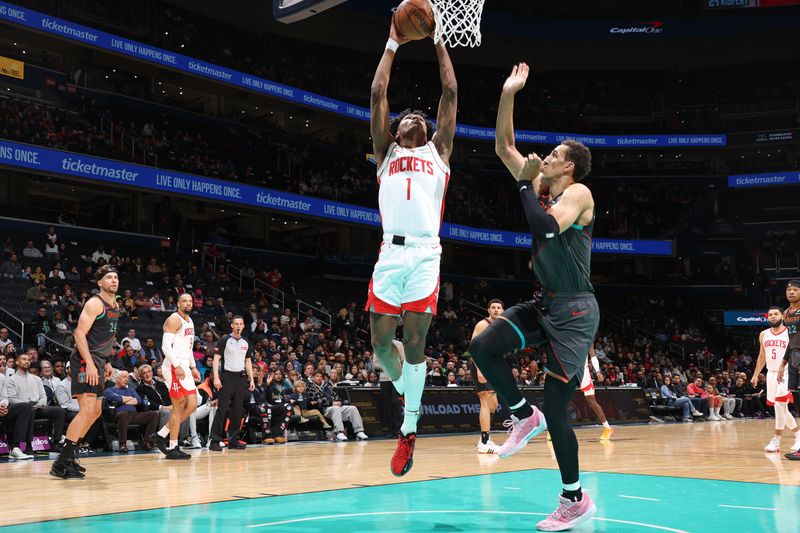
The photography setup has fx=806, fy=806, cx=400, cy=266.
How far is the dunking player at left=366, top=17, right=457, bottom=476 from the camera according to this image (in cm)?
569

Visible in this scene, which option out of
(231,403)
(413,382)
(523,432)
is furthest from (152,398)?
(523,432)

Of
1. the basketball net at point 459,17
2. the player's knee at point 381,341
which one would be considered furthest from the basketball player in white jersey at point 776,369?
the player's knee at point 381,341

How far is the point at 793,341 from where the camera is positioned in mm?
10344

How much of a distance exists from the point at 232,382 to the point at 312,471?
13.7ft

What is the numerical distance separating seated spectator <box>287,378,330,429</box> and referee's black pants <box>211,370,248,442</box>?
182 centimetres

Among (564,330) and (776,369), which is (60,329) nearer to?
(776,369)

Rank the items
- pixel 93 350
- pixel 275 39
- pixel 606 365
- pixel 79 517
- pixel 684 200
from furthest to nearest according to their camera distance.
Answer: pixel 684 200 → pixel 275 39 → pixel 606 365 → pixel 93 350 → pixel 79 517

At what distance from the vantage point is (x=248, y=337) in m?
20.8

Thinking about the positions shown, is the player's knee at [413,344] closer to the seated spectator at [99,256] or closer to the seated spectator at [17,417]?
the seated spectator at [17,417]

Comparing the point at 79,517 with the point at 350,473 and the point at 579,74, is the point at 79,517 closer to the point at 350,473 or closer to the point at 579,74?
the point at 350,473

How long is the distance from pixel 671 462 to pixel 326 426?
22.1ft

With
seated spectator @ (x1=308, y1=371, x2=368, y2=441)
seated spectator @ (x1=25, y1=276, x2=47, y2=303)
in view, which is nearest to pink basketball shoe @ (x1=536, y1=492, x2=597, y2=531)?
seated spectator @ (x1=308, y1=371, x2=368, y2=441)

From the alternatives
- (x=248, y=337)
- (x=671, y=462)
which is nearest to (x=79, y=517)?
(x=671, y=462)

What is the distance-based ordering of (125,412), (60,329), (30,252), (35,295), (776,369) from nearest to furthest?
(776,369) < (125,412) < (60,329) < (35,295) < (30,252)
